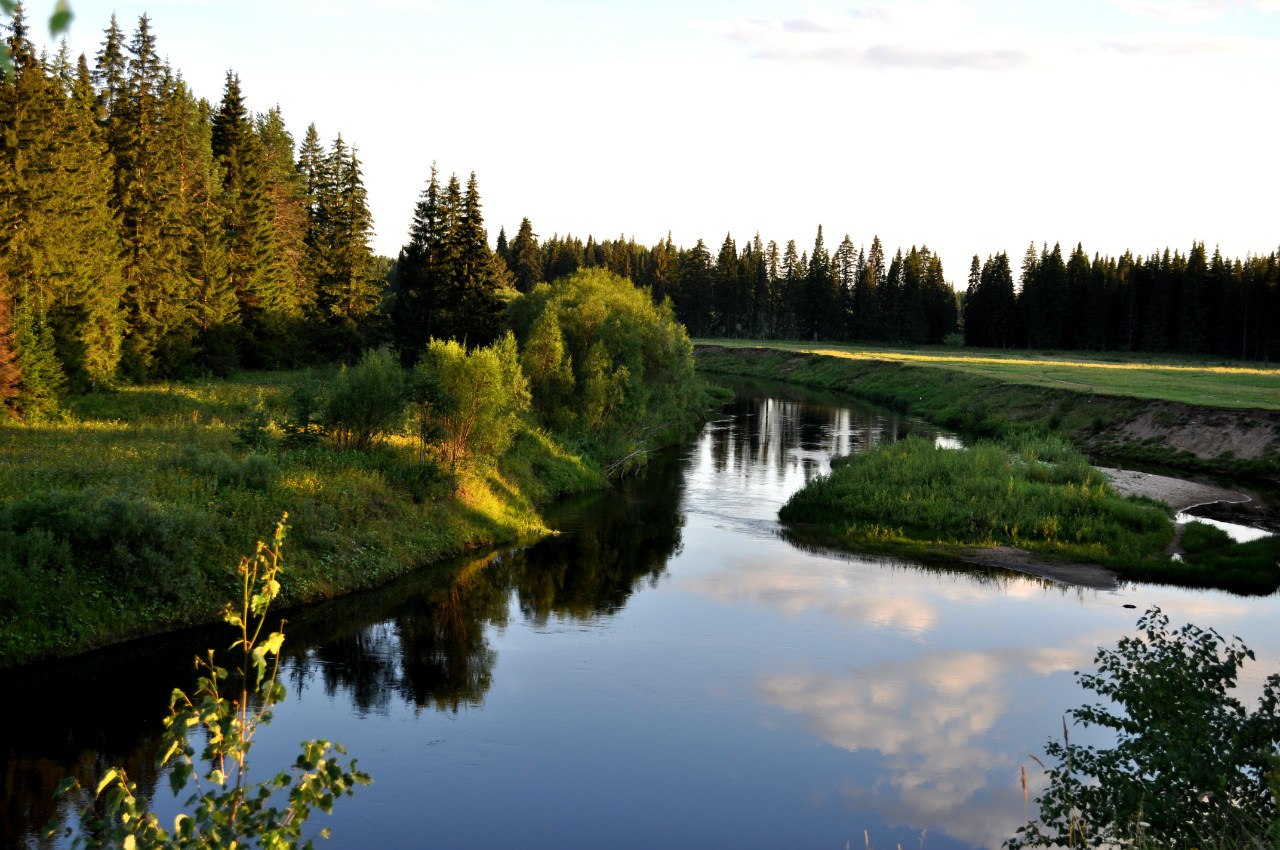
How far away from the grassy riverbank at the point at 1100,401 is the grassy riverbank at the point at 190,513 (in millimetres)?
33663

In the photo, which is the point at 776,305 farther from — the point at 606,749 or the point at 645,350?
the point at 606,749

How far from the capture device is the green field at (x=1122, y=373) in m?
64.3

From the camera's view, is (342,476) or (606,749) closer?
(606,749)

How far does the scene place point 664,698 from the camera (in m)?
22.0

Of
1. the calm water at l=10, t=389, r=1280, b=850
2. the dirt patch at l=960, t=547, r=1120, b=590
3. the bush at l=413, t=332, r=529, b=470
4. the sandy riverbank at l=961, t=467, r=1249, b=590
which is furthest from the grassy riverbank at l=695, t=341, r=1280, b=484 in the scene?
the bush at l=413, t=332, r=529, b=470

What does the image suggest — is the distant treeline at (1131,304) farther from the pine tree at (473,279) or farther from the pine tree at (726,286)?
the pine tree at (473,279)

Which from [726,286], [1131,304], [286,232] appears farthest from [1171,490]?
[726,286]

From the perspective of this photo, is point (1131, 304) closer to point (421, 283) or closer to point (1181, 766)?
point (421, 283)

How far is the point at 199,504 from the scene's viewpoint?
26234mm

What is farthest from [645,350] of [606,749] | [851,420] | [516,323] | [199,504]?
[606,749]

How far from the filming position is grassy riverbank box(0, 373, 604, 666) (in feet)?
72.4

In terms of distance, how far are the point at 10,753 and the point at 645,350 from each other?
46300 mm

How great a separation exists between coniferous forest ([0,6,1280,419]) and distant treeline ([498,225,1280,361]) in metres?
0.45

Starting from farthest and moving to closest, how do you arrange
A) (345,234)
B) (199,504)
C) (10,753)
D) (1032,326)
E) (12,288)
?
1. (1032,326)
2. (345,234)
3. (12,288)
4. (199,504)
5. (10,753)
